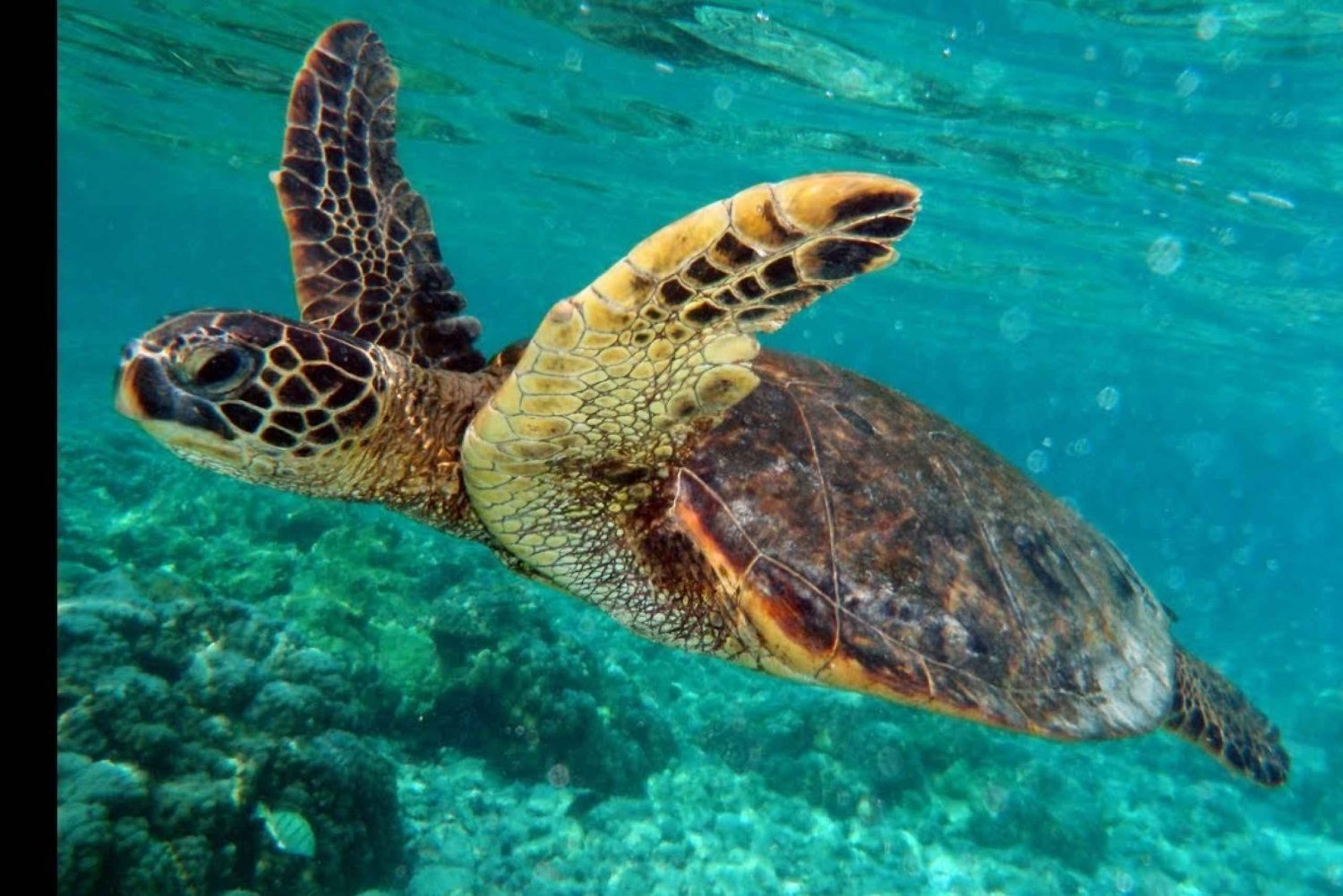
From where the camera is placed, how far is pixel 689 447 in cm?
285

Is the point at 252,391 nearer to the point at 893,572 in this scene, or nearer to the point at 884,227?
the point at 884,227

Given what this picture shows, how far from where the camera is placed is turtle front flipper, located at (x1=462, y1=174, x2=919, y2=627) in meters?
1.70

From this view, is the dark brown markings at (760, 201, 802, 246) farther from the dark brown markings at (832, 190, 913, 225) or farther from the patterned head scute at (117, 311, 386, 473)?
the patterned head scute at (117, 311, 386, 473)

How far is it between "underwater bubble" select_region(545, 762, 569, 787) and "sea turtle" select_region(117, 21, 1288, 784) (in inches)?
178

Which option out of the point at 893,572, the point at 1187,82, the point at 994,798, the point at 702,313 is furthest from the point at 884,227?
the point at 1187,82

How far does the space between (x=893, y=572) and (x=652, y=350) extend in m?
1.40

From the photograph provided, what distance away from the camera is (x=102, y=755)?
432 cm

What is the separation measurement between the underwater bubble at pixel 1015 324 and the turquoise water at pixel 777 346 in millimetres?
3066

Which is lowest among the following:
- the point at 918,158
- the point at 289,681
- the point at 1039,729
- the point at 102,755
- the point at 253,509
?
the point at 253,509

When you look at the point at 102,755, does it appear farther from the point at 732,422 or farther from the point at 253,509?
the point at 253,509

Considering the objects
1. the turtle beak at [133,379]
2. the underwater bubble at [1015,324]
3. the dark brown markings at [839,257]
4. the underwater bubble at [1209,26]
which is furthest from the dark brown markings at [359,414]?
the underwater bubble at [1015,324]
